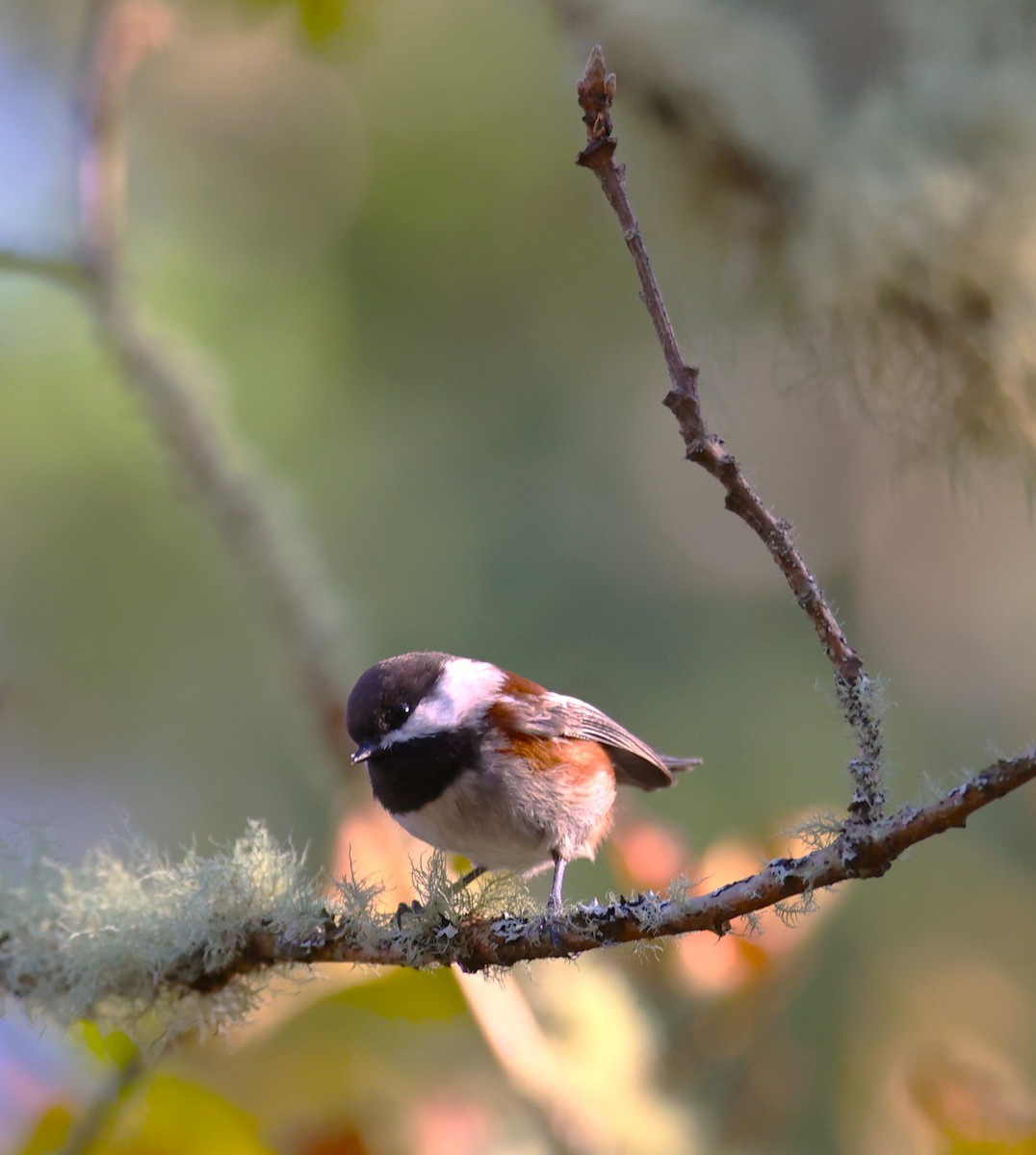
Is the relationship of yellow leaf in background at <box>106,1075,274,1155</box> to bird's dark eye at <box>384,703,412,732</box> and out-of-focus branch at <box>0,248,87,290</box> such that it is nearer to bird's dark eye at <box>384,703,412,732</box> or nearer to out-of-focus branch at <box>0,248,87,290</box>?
bird's dark eye at <box>384,703,412,732</box>

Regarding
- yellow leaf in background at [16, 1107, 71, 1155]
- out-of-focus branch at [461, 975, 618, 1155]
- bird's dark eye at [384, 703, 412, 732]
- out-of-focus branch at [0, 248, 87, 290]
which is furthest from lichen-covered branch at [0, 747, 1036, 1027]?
out-of-focus branch at [0, 248, 87, 290]

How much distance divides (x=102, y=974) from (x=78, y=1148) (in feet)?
0.61

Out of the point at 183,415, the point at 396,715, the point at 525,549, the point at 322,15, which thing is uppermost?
the point at 525,549

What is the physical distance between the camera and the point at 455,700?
1.81 metres

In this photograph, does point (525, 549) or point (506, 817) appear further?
point (525, 549)

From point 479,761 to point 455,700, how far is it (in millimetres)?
140

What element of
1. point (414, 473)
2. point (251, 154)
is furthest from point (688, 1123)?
point (251, 154)

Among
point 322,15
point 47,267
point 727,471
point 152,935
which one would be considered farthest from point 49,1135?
point 322,15

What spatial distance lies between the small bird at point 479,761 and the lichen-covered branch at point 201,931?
34 centimetres

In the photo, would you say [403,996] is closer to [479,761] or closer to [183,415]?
[479,761]

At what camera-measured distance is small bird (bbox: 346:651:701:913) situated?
1.70m

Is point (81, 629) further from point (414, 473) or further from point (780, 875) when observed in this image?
point (780, 875)

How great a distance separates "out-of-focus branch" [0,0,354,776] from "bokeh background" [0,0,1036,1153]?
0.24 ft

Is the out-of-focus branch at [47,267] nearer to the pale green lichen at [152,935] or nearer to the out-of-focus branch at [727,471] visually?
the pale green lichen at [152,935]
